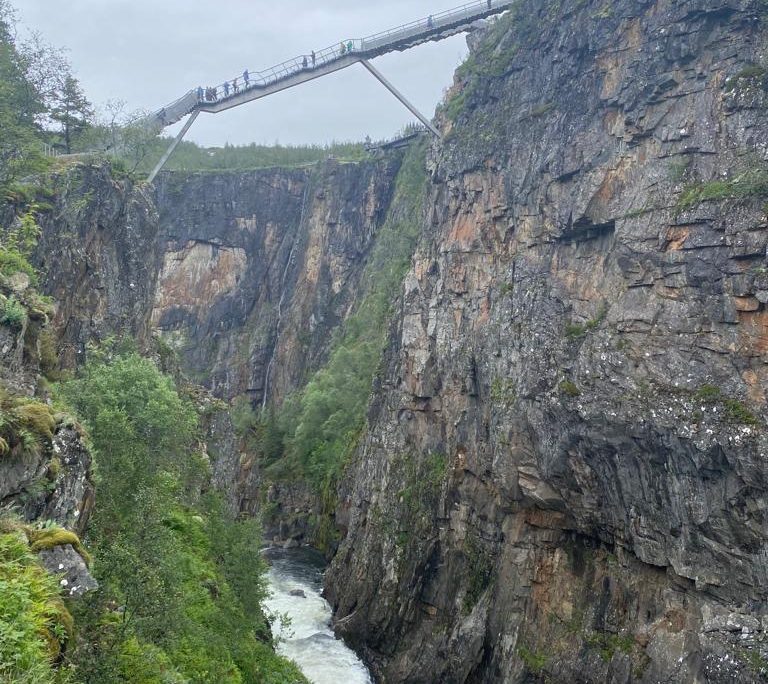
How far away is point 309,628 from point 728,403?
2475cm

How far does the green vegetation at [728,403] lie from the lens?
21.8m

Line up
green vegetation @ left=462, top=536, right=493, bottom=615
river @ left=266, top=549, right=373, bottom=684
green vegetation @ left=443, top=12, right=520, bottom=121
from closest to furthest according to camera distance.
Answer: green vegetation @ left=462, top=536, right=493, bottom=615, river @ left=266, top=549, right=373, bottom=684, green vegetation @ left=443, top=12, right=520, bottom=121

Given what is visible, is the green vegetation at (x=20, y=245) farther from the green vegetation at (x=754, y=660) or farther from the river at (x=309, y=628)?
the green vegetation at (x=754, y=660)

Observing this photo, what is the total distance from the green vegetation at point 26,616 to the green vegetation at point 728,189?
23.8 meters

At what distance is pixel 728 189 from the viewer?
24.2 metres

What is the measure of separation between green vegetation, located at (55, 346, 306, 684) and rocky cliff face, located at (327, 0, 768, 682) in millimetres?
11801

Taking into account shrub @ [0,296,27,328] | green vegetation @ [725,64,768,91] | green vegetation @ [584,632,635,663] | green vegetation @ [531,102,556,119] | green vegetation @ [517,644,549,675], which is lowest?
green vegetation @ [517,644,549,675]

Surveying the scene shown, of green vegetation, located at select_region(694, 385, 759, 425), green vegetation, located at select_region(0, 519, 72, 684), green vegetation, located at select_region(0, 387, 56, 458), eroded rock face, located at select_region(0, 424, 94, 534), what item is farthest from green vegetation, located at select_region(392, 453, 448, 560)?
green vegetation, located at select_region(0, 519, 72, 684)

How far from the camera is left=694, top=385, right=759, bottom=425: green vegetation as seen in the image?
71.6 feet

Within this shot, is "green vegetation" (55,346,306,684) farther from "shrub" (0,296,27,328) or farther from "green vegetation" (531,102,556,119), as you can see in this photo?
"green vegetation" (531,102,556,119)

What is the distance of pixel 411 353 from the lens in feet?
139

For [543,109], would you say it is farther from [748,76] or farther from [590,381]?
[590,381]

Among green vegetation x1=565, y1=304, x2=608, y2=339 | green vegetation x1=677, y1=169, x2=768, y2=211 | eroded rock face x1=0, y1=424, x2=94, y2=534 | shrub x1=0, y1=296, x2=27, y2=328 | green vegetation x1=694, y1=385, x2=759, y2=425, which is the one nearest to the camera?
eroded rock face x1=0, y1=424, x2=94, y2=534

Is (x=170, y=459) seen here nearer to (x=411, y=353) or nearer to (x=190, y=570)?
(x=190, y=570)
